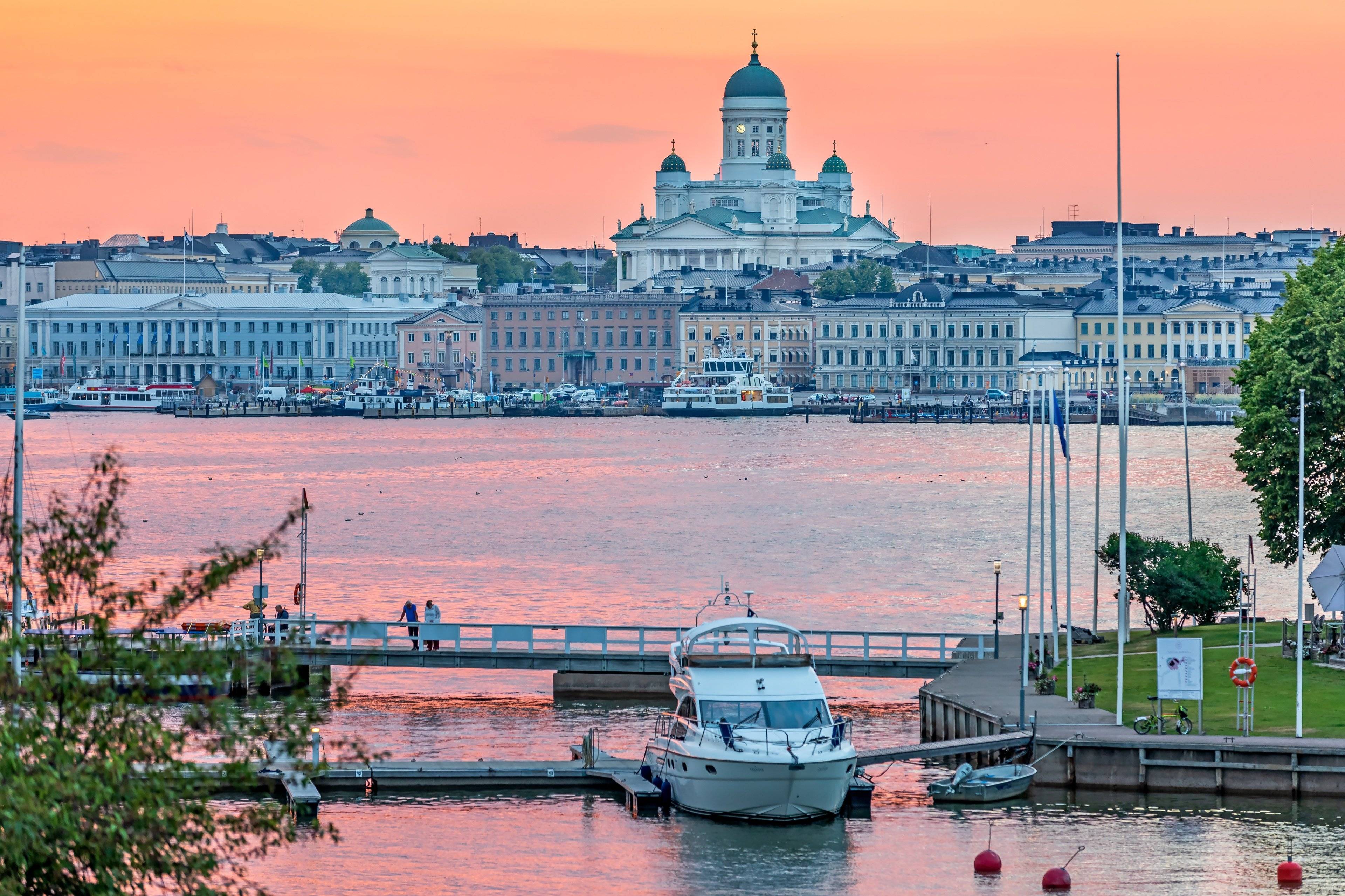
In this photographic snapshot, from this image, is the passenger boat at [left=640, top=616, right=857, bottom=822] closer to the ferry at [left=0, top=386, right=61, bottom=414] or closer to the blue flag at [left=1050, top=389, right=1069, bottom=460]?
the blue flag at [left=1050, top=389, right=1069, bottom=460]

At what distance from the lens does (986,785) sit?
1136 inches

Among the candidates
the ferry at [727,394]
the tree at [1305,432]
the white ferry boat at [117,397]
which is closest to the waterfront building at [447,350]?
the white ferry boat at [117,397]

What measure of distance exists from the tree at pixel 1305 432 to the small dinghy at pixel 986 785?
11582mm

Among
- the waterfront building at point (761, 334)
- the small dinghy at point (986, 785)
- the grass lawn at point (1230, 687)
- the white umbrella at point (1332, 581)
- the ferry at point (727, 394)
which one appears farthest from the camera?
the waterfront building at point (761, 334)

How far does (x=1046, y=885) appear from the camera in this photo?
25359mm

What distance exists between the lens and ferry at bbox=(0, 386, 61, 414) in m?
182

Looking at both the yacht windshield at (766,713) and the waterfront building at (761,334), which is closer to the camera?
the yacht windshield at (766,713)

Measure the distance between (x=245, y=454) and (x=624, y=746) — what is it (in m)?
97.1

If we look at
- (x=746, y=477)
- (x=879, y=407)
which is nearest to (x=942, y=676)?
(x=746, y=477)

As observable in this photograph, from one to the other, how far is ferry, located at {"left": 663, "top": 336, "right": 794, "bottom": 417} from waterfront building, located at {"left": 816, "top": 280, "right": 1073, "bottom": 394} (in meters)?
6.31

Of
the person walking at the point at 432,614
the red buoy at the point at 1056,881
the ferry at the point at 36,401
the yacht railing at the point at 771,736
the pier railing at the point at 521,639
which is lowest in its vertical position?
the red buoy at the point at 1056,881

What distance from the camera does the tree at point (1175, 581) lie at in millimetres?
38875

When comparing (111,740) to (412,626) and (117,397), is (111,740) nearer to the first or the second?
(412,626)

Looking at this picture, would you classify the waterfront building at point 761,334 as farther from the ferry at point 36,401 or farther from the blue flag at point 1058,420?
the blue flag at point 1058,420
